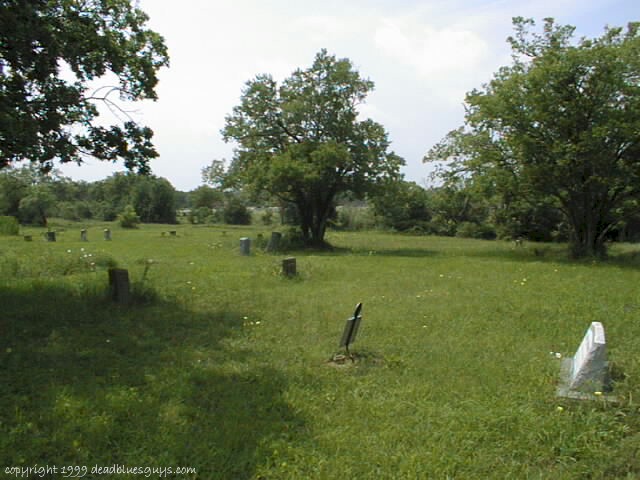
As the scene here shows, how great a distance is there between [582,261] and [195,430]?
16.3 meters

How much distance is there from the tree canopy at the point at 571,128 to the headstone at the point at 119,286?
47.4 feet

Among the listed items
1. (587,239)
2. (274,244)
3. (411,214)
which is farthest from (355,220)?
(587,239)

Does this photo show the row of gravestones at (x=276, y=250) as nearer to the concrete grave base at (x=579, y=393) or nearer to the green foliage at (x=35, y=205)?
the concrete grave base at (x=579, y=393)

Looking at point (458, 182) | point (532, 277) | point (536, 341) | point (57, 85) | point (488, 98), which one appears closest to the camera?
point (536, 341)

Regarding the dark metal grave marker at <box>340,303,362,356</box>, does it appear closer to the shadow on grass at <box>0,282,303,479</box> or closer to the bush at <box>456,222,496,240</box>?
the shadow on grass at <box>0,282,303,479</box>

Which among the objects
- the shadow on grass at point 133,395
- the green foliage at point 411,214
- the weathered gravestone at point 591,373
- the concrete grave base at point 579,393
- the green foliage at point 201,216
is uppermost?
the green foliage at point 411,214

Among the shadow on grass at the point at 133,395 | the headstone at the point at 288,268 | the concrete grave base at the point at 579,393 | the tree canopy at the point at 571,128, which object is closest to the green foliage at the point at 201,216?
the tree canopy at the point at 571,128

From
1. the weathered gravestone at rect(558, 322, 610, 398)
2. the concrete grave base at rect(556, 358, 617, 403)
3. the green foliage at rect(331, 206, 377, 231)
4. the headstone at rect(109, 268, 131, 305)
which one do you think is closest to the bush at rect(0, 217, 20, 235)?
the headstone at rect(109, 268, 131, 305)

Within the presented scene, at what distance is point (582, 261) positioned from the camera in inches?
645

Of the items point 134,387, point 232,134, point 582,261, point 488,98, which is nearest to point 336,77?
point 232,134

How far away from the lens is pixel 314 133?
22484 mm

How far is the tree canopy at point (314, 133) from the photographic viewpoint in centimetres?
2159

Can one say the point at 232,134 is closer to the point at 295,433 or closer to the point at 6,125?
the point at 6,125

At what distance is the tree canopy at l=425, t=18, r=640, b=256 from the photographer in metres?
15.6
